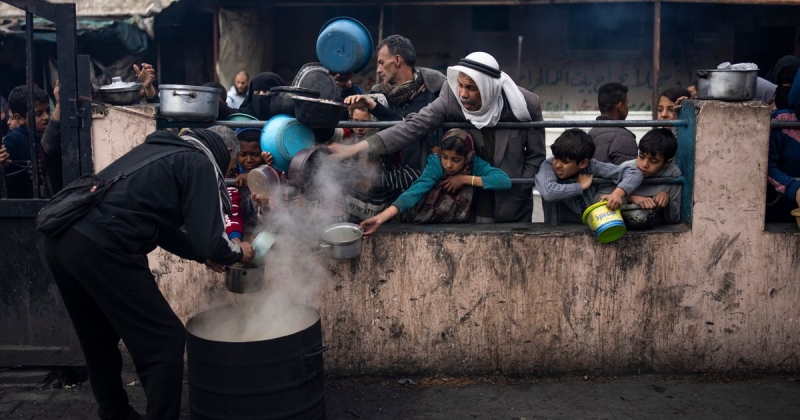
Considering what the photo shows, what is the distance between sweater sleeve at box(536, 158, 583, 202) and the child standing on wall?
0.39 m

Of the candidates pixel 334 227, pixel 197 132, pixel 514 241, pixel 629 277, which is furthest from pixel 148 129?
pixel 629 277

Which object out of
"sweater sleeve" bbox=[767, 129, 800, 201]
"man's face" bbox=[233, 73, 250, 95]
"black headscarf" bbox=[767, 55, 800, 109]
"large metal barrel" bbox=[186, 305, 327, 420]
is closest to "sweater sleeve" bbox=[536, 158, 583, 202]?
"sweater sleeve" bbox=[767, 129, 800, 201]

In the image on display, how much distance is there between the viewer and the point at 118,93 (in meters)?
4.54

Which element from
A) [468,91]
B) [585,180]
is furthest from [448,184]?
[585,180]

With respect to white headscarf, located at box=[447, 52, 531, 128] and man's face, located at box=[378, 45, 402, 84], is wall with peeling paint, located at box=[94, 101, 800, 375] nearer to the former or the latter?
white headscarf, located at box=[447, 52, 531, 128]

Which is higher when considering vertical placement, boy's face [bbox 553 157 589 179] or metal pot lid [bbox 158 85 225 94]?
metal pot lid [bbox 158 85 225 94]

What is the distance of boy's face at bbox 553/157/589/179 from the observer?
4.45m

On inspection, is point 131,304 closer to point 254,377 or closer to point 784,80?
point 254,377

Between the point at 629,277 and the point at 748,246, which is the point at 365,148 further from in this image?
the point at 748,246

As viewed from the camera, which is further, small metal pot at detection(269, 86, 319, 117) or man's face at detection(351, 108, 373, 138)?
man's face at detection(351, 108, 373, 138)

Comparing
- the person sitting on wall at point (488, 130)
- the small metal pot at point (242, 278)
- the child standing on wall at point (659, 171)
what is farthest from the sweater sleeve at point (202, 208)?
the child standing on wall at point (659, 171)

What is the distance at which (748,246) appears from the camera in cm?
450

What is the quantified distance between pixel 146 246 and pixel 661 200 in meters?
3.05

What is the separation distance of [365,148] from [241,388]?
1631 mm
